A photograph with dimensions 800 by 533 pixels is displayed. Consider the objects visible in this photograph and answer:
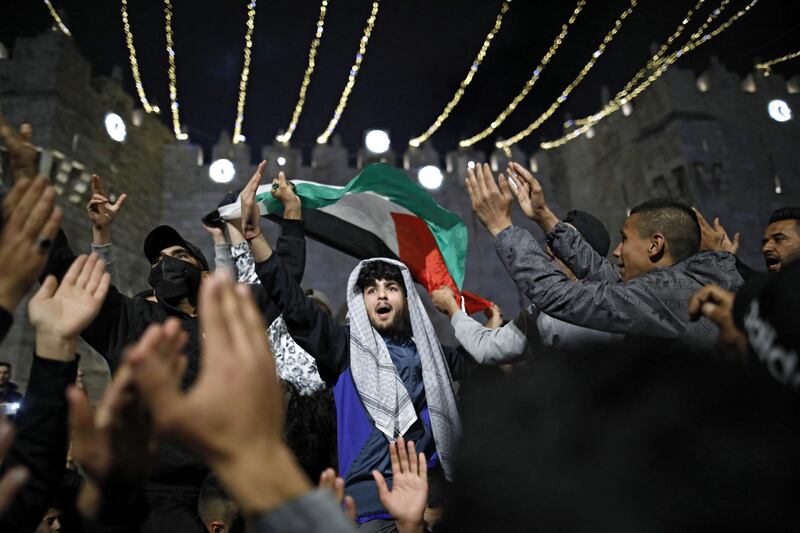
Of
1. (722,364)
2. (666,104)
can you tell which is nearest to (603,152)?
(666,104)

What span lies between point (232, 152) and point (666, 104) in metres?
9.45

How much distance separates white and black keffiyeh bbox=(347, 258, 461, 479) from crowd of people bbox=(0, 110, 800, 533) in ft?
0.03

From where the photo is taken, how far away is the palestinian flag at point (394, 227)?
4441 millimetres

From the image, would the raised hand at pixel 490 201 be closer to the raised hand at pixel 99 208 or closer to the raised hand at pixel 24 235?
the raised hand at pixel 24 235

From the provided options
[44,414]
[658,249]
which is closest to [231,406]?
[44,414]

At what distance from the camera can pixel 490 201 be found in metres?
2.18

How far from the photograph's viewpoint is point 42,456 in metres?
1.21

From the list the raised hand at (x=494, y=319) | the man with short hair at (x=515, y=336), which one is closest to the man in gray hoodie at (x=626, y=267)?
the man with short hair at (x=515, y=336)

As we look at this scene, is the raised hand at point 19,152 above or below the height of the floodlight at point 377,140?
below

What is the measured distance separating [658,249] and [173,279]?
1992 millimetres

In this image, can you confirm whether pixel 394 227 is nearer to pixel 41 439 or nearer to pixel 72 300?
pixel 72 300

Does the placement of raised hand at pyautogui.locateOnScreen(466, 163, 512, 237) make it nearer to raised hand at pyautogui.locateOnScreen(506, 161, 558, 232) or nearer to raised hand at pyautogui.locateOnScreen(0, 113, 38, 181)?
raised hand at pyautogui.locateOnScreen(506, 161, 558, 232)

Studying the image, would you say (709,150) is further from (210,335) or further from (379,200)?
(210,335)

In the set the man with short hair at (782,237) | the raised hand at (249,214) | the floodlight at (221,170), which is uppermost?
the floodlight at (221,170)
